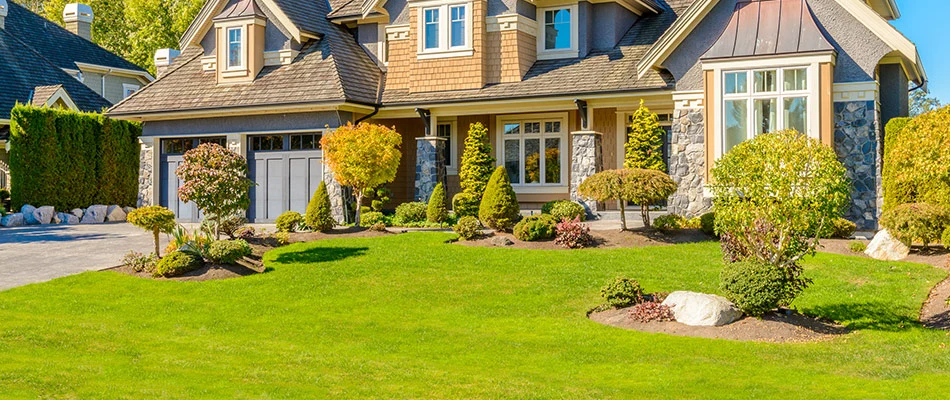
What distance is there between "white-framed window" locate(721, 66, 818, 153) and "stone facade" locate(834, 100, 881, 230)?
0.94m

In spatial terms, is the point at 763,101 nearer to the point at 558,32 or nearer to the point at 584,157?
the point at 584,157

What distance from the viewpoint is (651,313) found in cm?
1256

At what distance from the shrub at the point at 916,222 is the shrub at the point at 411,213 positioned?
417 inches

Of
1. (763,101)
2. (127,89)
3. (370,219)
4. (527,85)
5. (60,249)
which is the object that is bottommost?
(60,249)

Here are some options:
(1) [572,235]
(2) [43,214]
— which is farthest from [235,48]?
(1) [572,235]

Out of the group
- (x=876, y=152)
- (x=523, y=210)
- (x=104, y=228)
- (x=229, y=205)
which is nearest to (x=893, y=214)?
(x=876, y=152)

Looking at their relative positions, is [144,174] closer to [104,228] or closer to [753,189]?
Result: [104,228]

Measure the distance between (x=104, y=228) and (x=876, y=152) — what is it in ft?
60.3

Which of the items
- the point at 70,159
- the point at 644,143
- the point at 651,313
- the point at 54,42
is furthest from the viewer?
the point at 54,42

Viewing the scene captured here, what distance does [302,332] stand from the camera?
12242 millimetres

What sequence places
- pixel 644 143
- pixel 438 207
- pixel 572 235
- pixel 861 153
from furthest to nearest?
pixel 438 207
pixel 644 143
pixel 861 153
pixel 572 235

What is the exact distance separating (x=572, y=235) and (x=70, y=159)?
16805 mm

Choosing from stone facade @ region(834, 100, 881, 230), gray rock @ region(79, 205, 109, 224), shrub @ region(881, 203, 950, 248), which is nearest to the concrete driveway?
gray rock @ region(79, 205, 109, 224)

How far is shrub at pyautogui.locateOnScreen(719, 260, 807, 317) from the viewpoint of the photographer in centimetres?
1205
